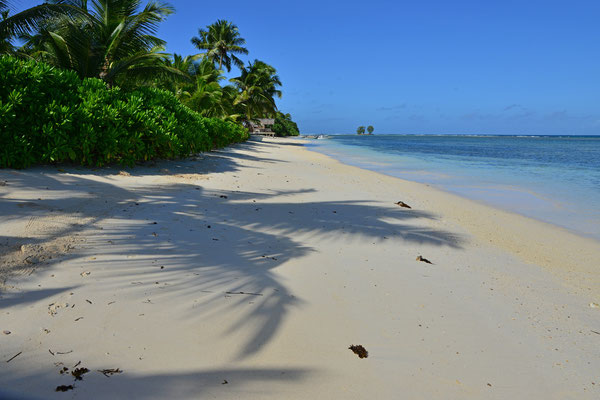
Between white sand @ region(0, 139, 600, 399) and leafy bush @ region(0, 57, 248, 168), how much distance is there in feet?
4.02

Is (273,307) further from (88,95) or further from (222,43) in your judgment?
(222,43)

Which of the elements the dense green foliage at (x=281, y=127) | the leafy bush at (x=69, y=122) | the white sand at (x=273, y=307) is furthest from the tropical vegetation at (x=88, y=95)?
the dense green foliage at (x=281, y=127)

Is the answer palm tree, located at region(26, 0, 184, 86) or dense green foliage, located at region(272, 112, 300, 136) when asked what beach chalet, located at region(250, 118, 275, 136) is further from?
palm tree, located at region(26, 0, 184, 86)

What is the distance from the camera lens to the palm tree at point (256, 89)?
3855cm

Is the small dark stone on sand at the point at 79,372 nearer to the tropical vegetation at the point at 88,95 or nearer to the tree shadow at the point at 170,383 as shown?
the tree shadow at the point at 170,383

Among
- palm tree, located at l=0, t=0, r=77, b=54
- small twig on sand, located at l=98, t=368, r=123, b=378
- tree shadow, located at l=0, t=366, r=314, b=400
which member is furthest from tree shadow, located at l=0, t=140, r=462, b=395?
palm tree, located at l=0, t=0, r=77, b=54

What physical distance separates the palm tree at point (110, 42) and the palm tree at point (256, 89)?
2317 centimetres

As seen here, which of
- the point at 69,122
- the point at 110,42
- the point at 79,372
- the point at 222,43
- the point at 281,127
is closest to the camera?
the point at 79,372

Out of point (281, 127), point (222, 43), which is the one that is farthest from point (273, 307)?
point (281, 127)

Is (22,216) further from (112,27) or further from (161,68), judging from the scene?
(112,27)

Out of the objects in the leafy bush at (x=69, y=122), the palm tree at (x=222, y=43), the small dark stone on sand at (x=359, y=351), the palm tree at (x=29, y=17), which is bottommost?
the small dark stone on sand at (x=359, y=351)

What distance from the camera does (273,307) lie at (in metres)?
2.51

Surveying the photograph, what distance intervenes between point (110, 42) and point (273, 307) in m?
12.4

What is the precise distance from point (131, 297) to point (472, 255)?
154 inches
